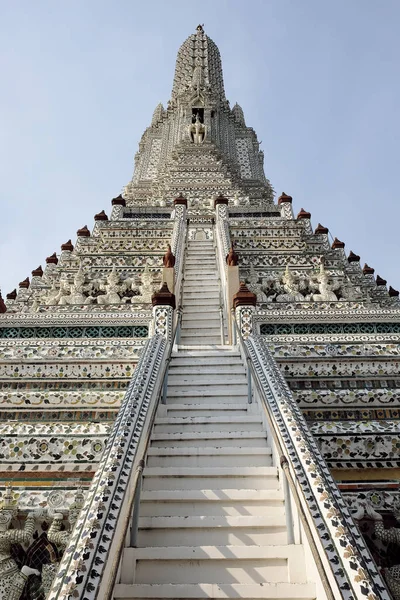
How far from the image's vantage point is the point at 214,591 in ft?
11.0

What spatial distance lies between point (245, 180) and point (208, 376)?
18694mm

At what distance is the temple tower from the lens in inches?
132

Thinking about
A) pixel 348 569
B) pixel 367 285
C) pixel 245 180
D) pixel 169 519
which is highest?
pixel 245 180

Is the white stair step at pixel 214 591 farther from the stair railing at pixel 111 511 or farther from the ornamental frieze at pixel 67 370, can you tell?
the ornamental frieze at pixel 67 370

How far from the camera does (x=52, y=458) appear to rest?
17.1 feet

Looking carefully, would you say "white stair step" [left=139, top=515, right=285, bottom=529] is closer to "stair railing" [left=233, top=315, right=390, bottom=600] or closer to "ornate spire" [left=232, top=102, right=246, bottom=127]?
"stair railing" [left=233, top=315, right=390, bottom=600]

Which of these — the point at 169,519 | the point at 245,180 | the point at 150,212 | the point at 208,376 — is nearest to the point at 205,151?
the point at 245,180

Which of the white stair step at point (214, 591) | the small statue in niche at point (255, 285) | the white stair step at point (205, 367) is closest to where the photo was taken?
the white stair step at point (214, 591)

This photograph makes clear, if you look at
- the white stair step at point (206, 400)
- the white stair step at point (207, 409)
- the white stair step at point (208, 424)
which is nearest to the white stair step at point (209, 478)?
the white stair step at point (208, 424)

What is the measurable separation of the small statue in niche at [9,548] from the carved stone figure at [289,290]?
711cm

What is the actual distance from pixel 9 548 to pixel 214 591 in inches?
75.2

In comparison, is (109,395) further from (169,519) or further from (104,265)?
(104,265)

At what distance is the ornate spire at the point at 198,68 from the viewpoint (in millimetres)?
29517

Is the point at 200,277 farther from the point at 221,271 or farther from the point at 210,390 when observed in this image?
the point at 210,390
